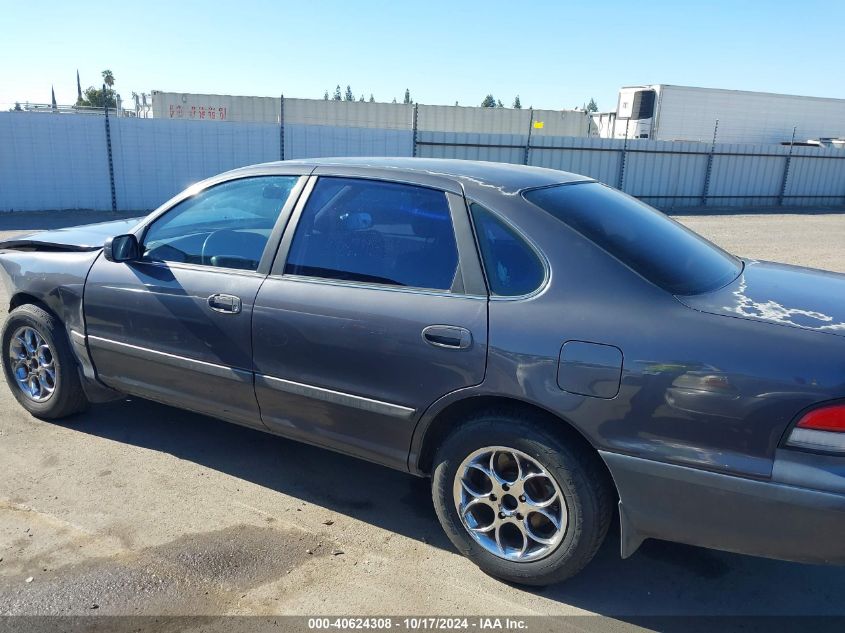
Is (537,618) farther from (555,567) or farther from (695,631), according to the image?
(695,631)

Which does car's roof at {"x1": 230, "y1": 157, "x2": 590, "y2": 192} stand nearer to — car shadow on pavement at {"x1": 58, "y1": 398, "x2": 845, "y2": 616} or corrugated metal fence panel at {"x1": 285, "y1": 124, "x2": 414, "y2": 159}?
car shadow on pavement at {"x1": 58, "y1": 398, "x2": 845, "y2": 616}

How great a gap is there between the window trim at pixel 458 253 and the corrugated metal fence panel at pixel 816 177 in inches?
918

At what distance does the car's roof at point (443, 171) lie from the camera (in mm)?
3088

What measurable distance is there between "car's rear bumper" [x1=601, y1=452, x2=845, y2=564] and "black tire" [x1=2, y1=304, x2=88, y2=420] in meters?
3.28

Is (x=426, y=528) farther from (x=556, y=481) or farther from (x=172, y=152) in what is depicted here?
(x=172, y=152)

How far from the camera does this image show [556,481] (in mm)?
2662

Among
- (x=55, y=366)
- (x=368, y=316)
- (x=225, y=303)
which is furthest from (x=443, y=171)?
(x=55, y=366)

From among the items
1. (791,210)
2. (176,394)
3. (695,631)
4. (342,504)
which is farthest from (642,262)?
(791,210)

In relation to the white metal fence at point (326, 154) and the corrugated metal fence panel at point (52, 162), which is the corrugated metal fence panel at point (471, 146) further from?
the corrugated metal fence panel at point (52, 162)

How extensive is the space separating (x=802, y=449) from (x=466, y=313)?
128cm

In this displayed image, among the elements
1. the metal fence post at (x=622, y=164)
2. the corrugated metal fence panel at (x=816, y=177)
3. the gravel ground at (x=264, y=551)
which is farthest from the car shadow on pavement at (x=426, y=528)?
the corrugated metal fence panel at (x=816, y=177)

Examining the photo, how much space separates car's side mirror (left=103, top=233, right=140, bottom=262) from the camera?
12.3 ft

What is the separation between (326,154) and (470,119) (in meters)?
9.97

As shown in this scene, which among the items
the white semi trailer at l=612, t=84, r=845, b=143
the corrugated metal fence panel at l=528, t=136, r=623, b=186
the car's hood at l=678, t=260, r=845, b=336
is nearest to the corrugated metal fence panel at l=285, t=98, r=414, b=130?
the corrugated metal fence panel at l=528, t=136, r=623, b=186
